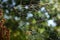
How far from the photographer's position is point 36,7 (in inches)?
112

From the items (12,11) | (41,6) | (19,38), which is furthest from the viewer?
(41,6)

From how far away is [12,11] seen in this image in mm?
2445

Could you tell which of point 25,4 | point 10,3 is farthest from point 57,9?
point 10,3

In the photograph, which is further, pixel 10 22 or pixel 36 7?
pixel 36 7

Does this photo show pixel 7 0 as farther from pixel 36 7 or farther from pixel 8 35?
pixel 8 35

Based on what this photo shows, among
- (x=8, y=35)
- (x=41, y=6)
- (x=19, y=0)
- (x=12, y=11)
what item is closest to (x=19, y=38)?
(x=8, y=35)

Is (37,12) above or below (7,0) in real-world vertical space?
below

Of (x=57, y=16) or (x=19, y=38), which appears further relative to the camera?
(x=57, y=16)

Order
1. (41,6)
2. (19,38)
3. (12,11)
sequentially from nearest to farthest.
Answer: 1. (19,38)
2. (12,11)
3. (41,6)

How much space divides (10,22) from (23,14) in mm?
641

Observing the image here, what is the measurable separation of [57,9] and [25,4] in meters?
0.45

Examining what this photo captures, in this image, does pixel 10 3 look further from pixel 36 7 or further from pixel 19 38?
pixel 19 38

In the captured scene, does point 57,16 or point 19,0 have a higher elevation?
point 19,0

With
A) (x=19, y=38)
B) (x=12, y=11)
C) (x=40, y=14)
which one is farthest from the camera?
(x=40, y=14)
